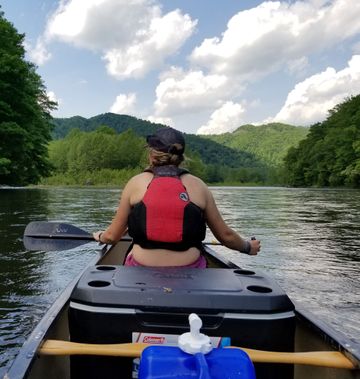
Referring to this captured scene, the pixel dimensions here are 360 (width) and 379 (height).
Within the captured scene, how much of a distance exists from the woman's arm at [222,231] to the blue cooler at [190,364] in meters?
1.27

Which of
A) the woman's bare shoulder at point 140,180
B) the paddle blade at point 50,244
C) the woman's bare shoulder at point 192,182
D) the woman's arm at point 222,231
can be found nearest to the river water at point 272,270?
the paddle blade at point 50,244

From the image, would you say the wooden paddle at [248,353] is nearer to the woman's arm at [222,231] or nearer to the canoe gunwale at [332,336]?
the canoe gunwale at [332,336]

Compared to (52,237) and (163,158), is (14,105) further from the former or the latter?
(163,158)

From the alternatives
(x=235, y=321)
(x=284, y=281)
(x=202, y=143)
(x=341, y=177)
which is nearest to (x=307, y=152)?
(x=341, y=177)

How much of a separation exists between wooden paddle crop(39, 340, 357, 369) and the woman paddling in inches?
30.6

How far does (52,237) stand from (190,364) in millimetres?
3187

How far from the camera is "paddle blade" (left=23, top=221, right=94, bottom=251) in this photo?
14.8ft

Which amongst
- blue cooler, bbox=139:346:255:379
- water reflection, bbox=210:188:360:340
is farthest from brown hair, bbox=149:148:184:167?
water reflection, bbox=210:188:360:340

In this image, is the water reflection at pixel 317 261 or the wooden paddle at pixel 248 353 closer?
the wooden paddle at pixel 248 353

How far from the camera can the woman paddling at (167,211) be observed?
2.65 m

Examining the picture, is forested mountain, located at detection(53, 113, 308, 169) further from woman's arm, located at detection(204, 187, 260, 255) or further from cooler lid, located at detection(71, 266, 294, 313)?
cooler lid, located at detection(71, 266, 294, 313)

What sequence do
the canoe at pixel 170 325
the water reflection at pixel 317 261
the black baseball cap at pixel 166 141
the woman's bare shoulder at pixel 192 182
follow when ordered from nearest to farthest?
the canoe at pixel 170 325, the woman's bare shoulder at pixel 192 182, the black baseball cap at pixel 166 141, the water reflection at pixel 317 261

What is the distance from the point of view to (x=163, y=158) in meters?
2.92

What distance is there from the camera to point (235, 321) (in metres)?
2.11
